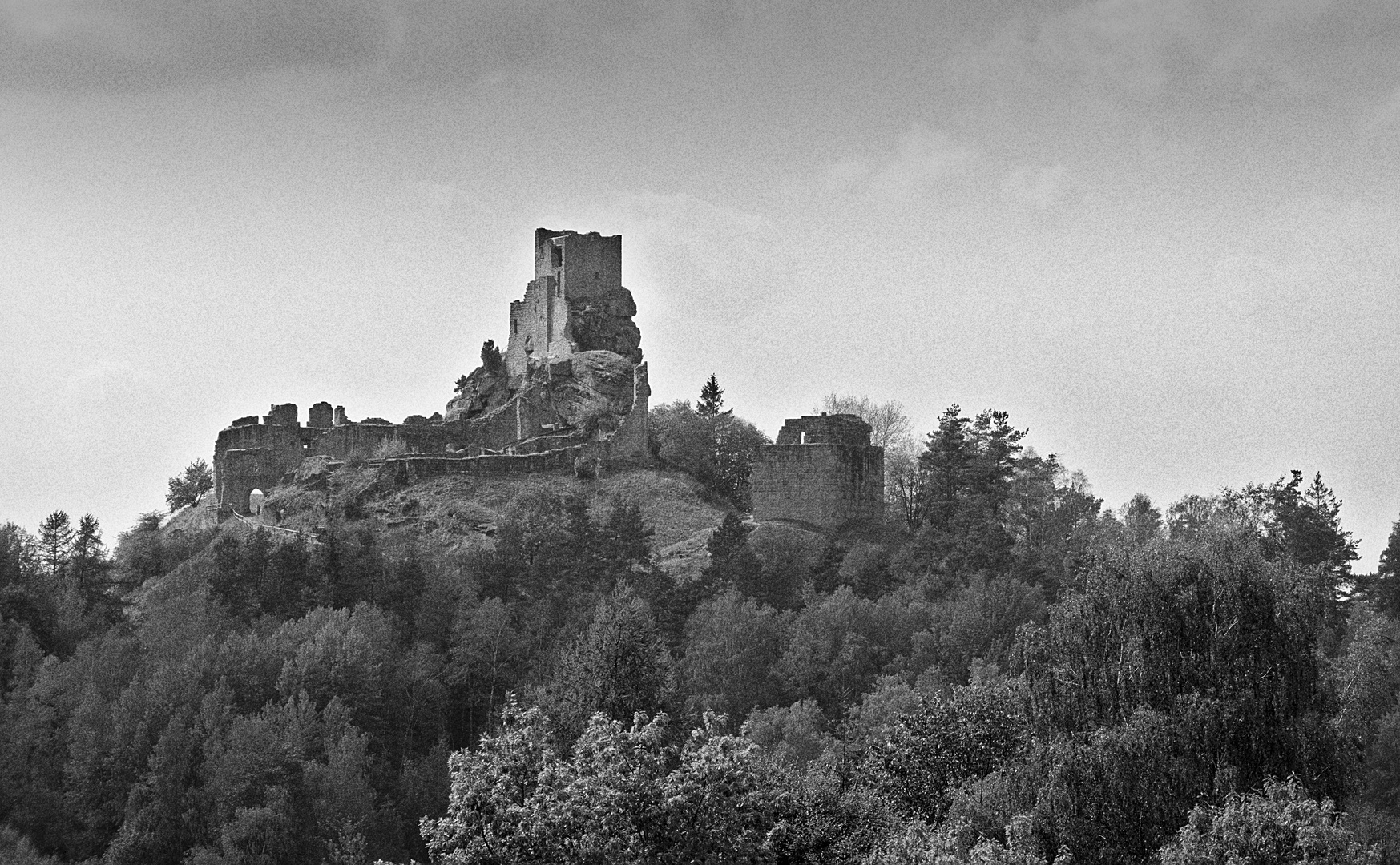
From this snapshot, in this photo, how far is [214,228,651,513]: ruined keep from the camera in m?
69.9

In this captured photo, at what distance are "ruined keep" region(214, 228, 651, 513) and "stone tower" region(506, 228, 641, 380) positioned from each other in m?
0.04

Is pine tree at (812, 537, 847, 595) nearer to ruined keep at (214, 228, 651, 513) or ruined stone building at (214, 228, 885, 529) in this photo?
ruined stone building at (214, 228, 885, 529)

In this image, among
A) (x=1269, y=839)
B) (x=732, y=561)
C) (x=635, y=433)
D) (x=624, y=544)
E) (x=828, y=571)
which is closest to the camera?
(x=1269, y=839)

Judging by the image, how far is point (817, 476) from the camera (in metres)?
67.5

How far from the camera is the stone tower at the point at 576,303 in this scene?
246ft

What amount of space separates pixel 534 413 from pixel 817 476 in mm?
10471

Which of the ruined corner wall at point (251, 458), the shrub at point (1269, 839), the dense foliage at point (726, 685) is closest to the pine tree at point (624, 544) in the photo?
the dense foliage at point (726, 685)

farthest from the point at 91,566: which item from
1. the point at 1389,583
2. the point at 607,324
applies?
the point at 1389,583

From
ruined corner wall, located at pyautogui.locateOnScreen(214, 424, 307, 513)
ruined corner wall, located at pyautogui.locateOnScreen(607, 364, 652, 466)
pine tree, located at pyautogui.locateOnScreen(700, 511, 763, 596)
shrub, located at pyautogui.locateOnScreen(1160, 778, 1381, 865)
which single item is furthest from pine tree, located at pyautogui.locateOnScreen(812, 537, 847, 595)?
shrub, located at pyautogui.locateOnScreen(1160, 778, 1381, 865)

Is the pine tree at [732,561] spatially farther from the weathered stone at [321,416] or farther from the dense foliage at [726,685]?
the weathered stone at [321,416]

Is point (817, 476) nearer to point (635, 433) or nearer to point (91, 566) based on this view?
point (635, 433)

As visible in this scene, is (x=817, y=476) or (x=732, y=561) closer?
(x=732, y=561)

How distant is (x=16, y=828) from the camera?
52.2 metres

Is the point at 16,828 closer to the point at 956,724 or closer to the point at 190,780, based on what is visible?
the point at 190,780
